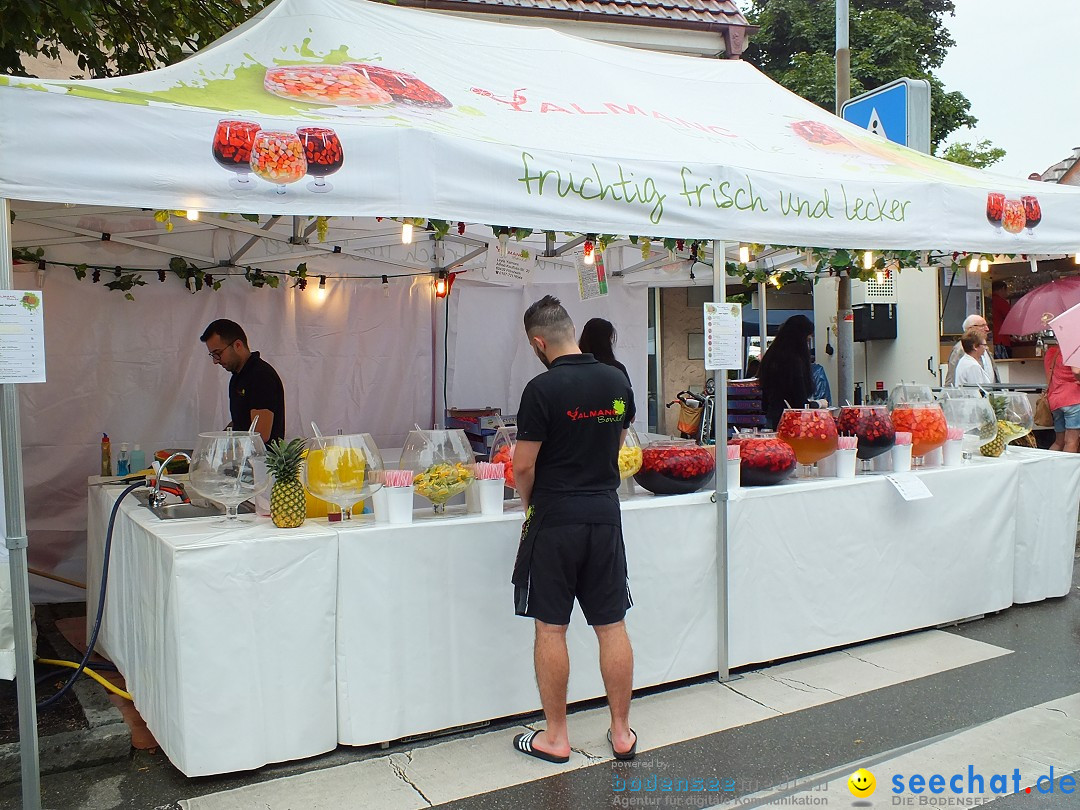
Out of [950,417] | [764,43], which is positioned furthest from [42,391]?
[764,43]

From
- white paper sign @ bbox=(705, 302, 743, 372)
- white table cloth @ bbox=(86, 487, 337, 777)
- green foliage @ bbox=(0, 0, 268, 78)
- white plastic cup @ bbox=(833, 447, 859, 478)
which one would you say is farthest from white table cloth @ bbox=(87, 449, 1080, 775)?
green foliage @ bbox=(0, 0, 268, 78)

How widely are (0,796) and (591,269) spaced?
171 inches

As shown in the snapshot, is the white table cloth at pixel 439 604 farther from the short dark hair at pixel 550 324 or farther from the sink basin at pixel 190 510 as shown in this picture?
the short dark hair at pixel 550 324

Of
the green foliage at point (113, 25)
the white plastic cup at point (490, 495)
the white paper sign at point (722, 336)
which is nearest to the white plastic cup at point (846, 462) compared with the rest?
the white paper sign at point (722, 336)

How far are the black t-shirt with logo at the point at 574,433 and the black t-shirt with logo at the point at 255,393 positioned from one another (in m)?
2.26

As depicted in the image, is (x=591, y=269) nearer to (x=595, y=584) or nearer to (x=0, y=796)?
(x=595, y=584)

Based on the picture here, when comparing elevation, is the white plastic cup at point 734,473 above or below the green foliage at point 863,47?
below

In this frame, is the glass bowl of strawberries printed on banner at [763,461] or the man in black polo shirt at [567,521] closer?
the man in black polo shirt at [567,521]

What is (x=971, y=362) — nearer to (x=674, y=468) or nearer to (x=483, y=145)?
(x=674, y=468)

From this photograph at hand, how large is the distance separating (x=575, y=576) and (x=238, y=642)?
1183mm

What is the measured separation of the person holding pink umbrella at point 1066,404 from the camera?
7484 millimetres

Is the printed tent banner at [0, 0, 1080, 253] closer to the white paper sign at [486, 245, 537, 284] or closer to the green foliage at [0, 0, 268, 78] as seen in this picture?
the green foliage at [0, 0, 268, 78]

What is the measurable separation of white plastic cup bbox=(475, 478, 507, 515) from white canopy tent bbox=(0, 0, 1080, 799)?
103 centimetres

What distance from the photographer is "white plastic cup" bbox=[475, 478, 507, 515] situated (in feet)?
11.6
